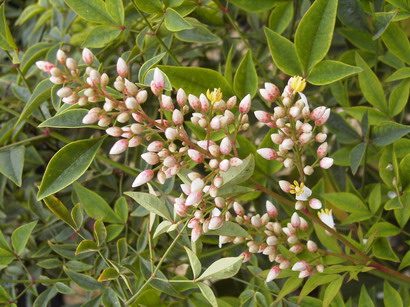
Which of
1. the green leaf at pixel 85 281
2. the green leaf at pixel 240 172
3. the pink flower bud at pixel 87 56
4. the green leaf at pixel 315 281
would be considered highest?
the pink flower bud at pixel 87 56

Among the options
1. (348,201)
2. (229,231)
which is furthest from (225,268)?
(348,201)

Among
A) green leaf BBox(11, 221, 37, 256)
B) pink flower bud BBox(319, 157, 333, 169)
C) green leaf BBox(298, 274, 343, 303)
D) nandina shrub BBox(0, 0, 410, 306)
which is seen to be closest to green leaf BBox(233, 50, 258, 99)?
nandina shrub BBox(0, 0, 410, 306)

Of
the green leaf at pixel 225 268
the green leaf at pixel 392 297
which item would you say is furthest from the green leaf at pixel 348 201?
the green leaf at pixel 225 268

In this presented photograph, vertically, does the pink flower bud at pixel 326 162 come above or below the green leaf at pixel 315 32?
below

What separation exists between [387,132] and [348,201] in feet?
0.35

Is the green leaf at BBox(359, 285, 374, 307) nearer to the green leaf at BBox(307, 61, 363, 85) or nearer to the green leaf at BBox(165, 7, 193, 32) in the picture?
the green leaf at BBox(307, 61, 363, 85)

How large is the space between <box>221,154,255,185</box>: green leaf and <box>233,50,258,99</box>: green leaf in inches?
6.2

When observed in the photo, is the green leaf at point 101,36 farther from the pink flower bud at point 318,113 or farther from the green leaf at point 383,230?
the green leaf at point 383,230

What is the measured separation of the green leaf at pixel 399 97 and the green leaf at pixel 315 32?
0.16m

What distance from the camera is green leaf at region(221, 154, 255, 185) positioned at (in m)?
0.56

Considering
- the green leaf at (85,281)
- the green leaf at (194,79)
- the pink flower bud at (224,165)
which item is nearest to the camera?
the pink flower bud at (224,165)

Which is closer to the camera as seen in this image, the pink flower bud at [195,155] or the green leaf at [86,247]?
the pink flower bud at [195,155]

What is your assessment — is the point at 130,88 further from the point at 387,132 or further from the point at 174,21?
the point at 387,132

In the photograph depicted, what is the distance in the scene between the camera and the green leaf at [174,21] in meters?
0.68
